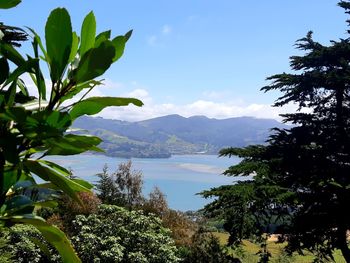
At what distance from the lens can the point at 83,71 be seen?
0.81m

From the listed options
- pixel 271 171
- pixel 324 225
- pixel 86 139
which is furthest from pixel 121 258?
pixel 86 139

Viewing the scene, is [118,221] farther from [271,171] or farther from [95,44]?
[95,44]

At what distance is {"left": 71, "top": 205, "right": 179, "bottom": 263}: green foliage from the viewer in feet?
55.6

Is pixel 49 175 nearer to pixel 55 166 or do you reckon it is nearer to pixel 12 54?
pixel 55 166

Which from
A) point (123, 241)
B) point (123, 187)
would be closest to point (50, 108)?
→ point (123, 241)

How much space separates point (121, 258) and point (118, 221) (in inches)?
89.6

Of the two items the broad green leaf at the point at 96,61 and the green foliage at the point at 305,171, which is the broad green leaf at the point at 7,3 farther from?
→ the green foliage at the point at 305,171

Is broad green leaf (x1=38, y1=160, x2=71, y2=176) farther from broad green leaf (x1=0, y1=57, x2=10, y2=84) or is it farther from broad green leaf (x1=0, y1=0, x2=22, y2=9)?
broad green leaf (x1=0, y1=0, x2=22, y2=9)

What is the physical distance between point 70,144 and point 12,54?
215 mm

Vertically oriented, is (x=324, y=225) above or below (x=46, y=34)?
below

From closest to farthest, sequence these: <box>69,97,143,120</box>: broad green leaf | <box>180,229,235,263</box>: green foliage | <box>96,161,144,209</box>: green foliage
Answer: <box>69,97,143,120</box>: broad green leaf → <box>180,229,235,263</box>: green foliage → <box>96,161,144,209</box>: green foliage

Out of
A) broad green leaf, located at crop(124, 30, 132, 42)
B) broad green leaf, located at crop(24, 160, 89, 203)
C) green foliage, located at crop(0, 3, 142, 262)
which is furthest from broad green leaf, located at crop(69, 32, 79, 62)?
broad green leaf, located at crop(24, 160, 89, 203)

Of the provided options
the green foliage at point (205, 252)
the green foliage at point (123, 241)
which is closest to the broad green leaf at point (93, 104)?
the green foliage at point (123, 241)

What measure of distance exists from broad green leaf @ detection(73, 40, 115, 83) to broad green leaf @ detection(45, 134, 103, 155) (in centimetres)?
13
